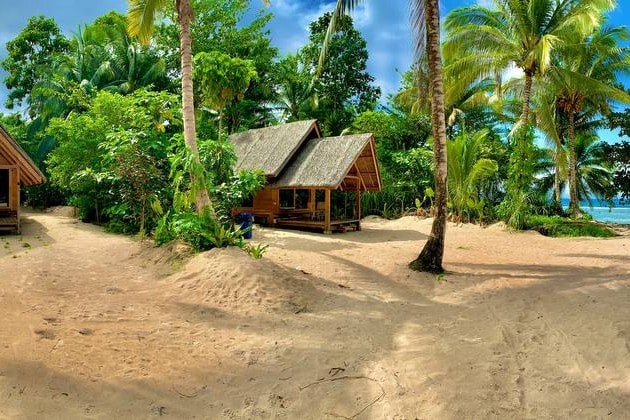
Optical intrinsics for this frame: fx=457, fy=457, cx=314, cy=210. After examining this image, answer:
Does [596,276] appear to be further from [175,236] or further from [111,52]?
[111,52]

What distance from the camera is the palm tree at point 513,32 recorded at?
15555mm

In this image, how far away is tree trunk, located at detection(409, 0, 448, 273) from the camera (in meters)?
8.48

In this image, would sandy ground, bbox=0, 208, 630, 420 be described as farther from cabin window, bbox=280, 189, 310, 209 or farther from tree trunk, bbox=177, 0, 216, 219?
cabin window, bbox=280, 189, 310, 209

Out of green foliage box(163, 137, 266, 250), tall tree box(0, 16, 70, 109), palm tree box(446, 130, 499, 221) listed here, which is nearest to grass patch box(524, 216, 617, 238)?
palm tree box(446, 130, 499, 221)

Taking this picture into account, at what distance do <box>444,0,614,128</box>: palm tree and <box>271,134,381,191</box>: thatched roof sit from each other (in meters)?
4.61

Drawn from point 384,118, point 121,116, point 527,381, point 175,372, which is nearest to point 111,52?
point 121,116

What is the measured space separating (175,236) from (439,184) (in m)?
5.42

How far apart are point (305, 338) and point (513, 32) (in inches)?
607

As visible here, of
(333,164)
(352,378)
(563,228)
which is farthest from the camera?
(333,164)

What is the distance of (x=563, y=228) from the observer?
1490cm

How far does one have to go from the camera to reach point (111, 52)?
26.5 meters

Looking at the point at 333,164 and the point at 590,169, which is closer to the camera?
the point at 333,164

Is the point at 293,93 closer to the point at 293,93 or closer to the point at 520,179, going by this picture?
the point at 293,93

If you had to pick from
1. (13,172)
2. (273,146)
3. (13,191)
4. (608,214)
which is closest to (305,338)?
(13,191)
